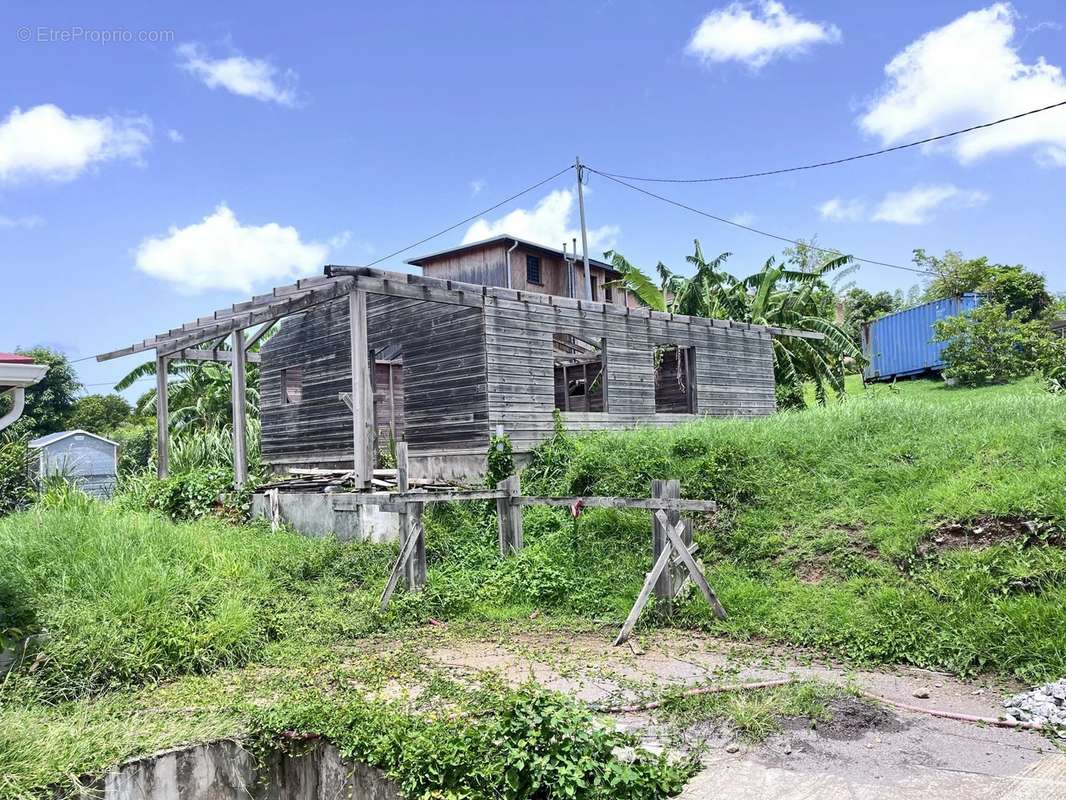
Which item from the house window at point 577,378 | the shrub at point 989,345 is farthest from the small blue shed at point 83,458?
the shrub at point 989,345

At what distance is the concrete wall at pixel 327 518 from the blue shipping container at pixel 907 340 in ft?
58.4

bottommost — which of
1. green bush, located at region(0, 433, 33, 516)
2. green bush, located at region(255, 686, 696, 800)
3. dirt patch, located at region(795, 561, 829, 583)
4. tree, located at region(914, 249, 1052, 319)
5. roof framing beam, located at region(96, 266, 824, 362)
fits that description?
green bush, located at region(255, 686, 696, 800)

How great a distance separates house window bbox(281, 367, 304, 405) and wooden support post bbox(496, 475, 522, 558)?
966cm

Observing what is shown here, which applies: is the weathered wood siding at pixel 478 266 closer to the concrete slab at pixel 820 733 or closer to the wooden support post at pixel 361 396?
the wooden support post at pixel 361 396

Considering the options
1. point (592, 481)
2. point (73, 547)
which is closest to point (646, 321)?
point (592, 481)

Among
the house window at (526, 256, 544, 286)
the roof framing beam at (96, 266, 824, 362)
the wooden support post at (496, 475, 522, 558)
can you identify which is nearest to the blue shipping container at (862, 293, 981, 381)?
the roof framing beam at (96, 266, 824, 362)

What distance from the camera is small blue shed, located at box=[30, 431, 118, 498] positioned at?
65.0 feet

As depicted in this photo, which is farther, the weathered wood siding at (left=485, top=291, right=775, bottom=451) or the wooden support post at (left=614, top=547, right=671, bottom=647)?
the weathered wood siding at (left=485, top=291, right=775, bottom=451)

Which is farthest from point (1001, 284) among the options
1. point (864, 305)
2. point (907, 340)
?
point (864, 305)

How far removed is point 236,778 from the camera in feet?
17.8

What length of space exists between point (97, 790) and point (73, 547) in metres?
4.87

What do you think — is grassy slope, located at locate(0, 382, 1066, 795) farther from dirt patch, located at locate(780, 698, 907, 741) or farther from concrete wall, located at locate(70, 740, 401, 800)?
dirt patch, located at locate(780, 698, 907, 741)

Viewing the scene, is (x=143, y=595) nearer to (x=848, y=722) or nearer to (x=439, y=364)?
(x=848, y=722)

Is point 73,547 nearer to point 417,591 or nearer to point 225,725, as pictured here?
point 417,591
